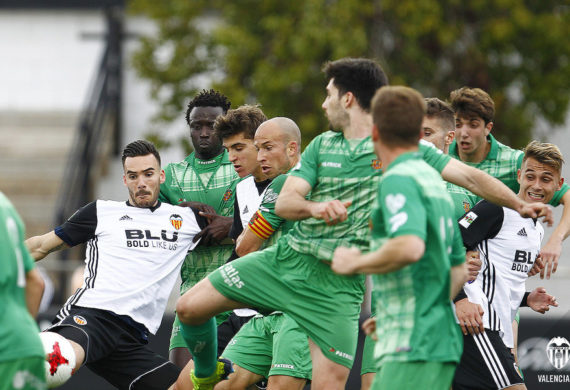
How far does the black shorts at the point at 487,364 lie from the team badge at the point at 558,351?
336cm

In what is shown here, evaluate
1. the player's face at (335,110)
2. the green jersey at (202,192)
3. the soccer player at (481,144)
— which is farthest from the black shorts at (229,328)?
the player's face at (335,110)

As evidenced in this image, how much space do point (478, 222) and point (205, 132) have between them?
2422 millimetres

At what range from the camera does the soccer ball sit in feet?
22.2

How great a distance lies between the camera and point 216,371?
6.89 meters

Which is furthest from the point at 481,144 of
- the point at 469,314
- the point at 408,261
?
the point at 408,261

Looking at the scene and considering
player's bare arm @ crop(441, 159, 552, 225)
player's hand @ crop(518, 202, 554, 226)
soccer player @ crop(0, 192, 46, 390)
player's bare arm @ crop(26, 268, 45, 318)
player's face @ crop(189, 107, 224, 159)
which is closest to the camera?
soccer player @ crop(0, 192, 46, 390)

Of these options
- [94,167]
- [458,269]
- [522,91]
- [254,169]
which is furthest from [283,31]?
[458,269]

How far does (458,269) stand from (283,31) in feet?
35.0

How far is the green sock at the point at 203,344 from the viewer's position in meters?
6.48

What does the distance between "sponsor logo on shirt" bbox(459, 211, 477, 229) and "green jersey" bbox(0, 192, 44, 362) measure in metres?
3.24

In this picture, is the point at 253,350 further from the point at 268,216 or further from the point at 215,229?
the point at 268,216

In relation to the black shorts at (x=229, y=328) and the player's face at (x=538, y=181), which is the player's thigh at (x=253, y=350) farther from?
the player's face at (x=538, y=181)

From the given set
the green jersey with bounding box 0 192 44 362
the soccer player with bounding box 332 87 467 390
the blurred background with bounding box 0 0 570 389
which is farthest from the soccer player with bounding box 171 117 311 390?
the blurred background with bounding box 0 0 570 389

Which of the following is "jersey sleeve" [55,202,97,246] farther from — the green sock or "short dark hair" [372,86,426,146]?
"short dark hair" [372,86,426,146]
